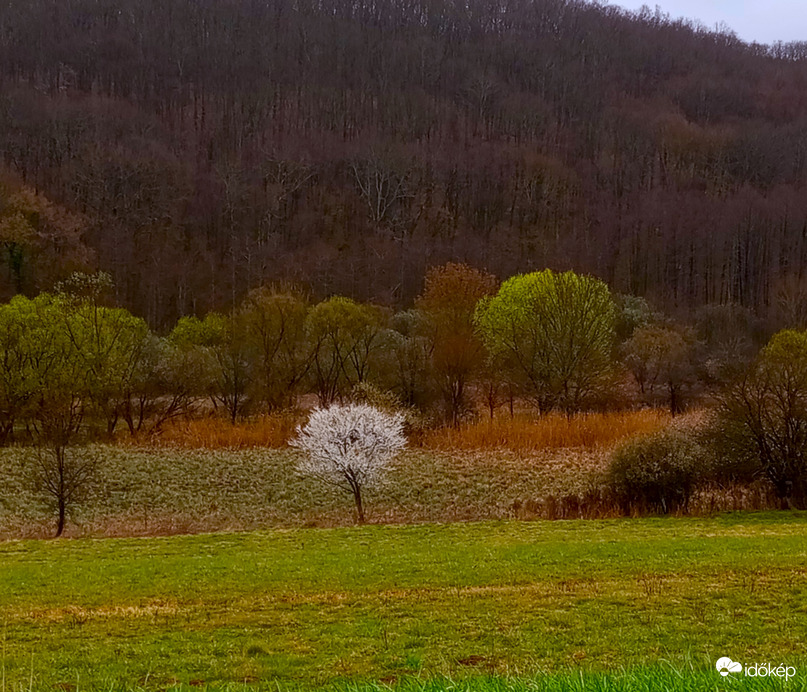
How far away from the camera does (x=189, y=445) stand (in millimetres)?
43875

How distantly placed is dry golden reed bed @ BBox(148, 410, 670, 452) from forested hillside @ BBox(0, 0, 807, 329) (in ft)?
147

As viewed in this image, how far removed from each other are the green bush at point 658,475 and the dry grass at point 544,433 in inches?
462

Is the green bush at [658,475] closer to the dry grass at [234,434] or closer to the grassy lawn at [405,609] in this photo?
the grassy lawn at [405,609]

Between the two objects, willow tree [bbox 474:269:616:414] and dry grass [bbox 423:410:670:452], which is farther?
willow tree [bbox 474:269:616:414]

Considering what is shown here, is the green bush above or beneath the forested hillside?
beneath

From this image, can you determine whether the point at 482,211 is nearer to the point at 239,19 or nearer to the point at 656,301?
the point at 656,301

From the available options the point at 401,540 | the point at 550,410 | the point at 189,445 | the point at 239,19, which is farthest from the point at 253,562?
the point at 239,19

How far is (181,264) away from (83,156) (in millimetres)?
29400

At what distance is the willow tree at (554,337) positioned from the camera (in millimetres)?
50844

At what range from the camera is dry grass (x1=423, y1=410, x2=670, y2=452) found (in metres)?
40.8

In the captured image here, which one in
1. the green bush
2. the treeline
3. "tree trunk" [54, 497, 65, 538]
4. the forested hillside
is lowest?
"tree trunk" [54, 497, 65, 538]

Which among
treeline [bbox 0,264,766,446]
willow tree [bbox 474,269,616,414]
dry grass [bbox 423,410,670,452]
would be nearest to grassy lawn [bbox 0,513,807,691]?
dry grass [bbox 423,410,670,452]

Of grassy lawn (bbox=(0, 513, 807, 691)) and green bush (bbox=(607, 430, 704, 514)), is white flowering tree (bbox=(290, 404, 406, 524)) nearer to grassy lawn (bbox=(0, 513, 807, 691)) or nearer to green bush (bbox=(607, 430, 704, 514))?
grassy lawn (bbox=(0, 513, 807, 691))

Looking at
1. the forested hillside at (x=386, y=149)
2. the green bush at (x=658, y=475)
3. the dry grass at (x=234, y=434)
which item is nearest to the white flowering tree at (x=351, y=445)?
the green bush at (x=658, y=475)
